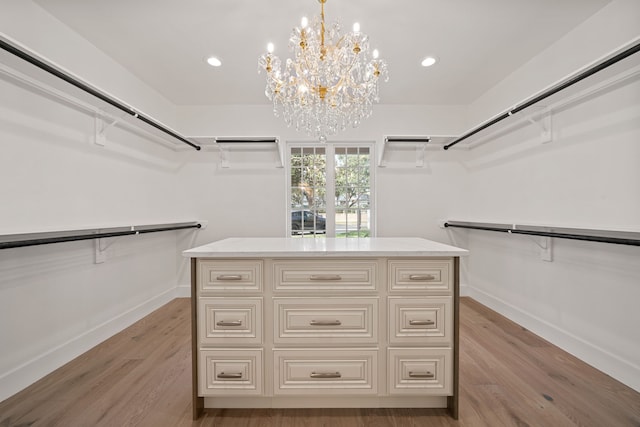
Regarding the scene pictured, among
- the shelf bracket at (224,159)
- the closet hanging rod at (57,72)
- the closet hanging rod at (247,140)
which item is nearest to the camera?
the closet hanging rod at (57,72)

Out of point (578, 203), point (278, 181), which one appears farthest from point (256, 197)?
point (578, 203)

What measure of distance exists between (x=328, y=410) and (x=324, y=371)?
266 mm

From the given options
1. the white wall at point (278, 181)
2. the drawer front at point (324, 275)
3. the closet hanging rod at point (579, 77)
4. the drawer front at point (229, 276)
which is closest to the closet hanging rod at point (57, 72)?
the white wall at point (278, 181)

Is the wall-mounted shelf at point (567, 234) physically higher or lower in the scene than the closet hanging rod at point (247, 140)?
lower

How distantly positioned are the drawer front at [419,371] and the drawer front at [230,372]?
0.74 metres

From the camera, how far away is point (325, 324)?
4.71 feet

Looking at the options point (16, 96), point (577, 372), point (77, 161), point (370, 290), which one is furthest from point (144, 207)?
point (577, 372)

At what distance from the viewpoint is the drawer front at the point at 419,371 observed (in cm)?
142

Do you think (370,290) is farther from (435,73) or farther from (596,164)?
(435,73)

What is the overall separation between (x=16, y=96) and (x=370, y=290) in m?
2.50

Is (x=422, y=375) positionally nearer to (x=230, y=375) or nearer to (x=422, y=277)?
(x=422, y=277)

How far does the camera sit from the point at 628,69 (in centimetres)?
167

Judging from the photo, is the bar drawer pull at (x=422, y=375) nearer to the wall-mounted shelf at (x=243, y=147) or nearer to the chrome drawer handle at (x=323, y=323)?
the chrome drawer handle at (x=323, y=323)

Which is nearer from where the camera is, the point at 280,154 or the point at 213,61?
the point at 213,61
